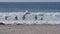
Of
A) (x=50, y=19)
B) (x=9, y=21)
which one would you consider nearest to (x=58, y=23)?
(x=50, y=19)

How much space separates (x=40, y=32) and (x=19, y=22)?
402 cm

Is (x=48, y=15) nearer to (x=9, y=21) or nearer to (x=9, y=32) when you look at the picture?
(x=9, y=21)

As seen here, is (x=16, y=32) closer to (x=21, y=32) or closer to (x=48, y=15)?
(x=21, y=32)

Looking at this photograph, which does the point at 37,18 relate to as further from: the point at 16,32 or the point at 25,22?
the point at 16,32

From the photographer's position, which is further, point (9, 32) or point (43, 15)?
point (43, 15)

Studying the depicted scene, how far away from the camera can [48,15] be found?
1800 cm

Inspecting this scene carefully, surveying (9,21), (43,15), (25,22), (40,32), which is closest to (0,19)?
(9,21)

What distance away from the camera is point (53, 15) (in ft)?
59.7

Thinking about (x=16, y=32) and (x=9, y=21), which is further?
(x=9, y=21)

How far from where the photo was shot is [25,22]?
709 inches

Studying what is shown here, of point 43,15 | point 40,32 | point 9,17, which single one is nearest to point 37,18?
point 43,15

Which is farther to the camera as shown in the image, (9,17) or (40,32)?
(9,17)

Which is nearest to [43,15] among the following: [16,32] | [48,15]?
[48,15]

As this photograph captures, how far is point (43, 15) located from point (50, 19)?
0.59m
